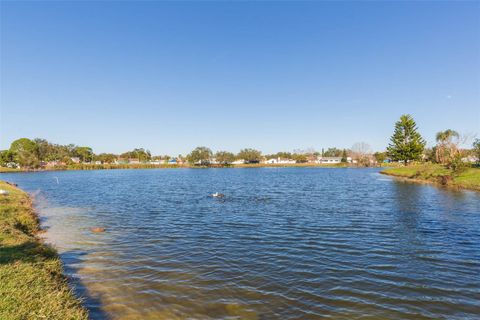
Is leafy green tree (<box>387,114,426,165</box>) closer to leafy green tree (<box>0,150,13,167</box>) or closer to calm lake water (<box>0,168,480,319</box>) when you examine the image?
calm lake water (<box>0,168,480,319</box>)

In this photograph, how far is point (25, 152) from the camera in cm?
15400

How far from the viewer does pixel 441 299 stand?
990cm

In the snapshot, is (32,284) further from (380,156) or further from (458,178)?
(380,156)

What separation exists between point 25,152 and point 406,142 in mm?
188315

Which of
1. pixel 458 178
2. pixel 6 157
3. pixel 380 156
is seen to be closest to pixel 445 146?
pixel 458 178

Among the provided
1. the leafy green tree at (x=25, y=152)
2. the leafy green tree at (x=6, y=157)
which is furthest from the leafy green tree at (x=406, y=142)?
the leafy green tree at (x=6, y=157)

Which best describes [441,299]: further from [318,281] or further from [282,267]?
[282,267]

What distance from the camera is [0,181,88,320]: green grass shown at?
24.4 ft

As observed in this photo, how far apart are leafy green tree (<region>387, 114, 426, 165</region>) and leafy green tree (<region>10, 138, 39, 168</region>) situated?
17692cm

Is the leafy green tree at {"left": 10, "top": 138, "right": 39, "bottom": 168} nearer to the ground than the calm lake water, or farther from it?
farther from it

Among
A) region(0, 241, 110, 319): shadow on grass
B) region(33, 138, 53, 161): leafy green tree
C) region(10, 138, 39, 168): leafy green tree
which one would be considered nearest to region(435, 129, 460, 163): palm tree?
region(0, 241, 110, 319): shadow on grass

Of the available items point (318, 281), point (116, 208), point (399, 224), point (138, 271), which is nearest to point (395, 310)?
point (318, 281)

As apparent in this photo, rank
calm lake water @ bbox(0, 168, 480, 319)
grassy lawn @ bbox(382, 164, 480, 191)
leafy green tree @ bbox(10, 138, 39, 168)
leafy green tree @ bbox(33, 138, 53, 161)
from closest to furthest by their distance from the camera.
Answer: calm lake water @ bbox(0, 168, 480, 319), grassy lawn @ bbox(382, 164, 480, 191), leafy green tree @ bbox(10, 138, 39, 168), leafy green tree @ bbox(33, 138, 53, 161)

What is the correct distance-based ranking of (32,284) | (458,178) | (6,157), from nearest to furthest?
(32,284) → (458,178) → (6,157)
